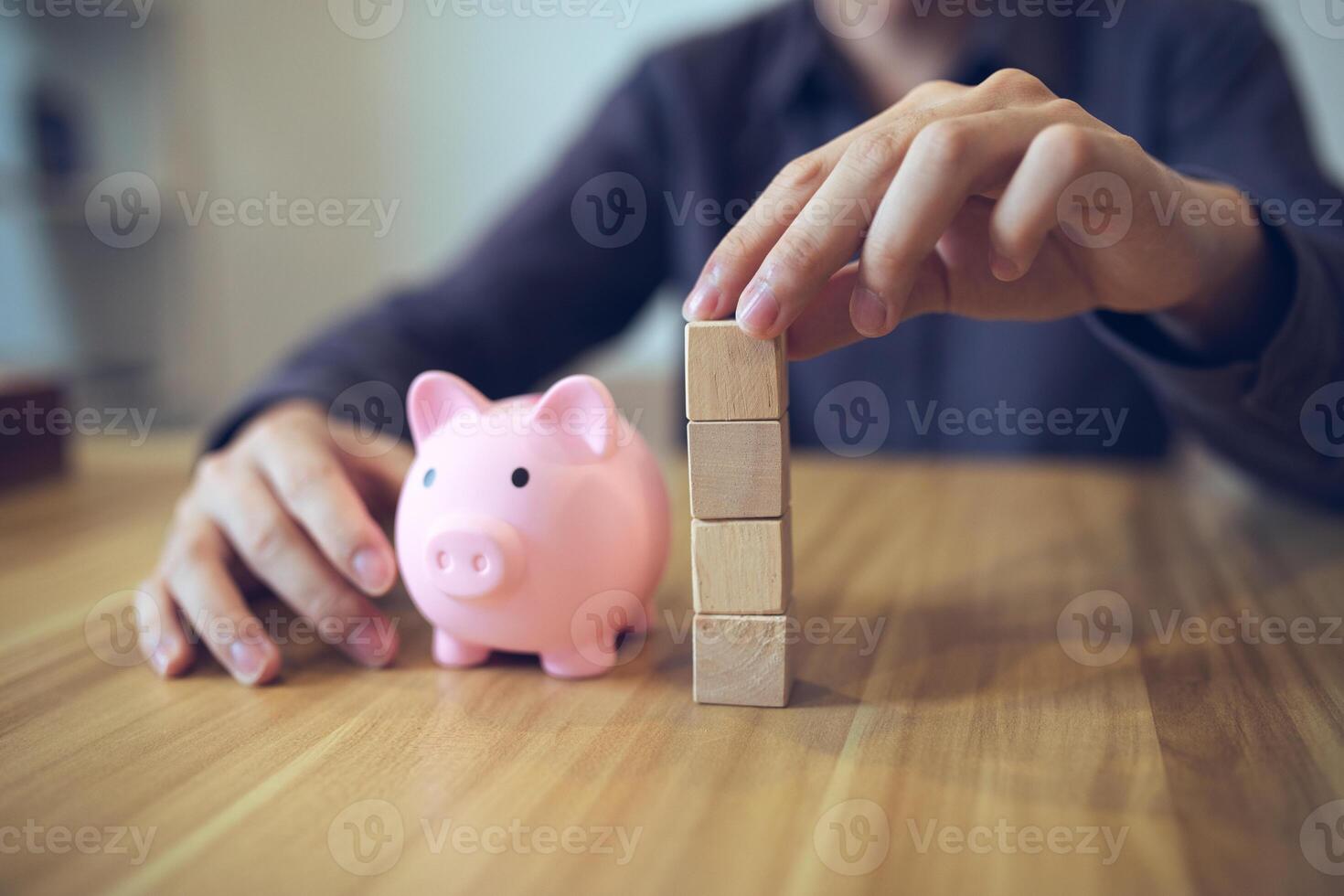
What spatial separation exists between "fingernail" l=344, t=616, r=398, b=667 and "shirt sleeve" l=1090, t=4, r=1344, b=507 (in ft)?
1.93

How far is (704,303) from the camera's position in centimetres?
62

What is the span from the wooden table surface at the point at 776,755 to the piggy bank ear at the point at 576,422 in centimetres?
15

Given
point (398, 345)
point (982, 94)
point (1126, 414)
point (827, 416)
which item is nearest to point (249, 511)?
point (398, 345)

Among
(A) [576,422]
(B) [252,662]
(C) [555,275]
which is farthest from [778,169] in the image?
(B) [252,662]

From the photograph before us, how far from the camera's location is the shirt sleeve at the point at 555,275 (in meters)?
1.31

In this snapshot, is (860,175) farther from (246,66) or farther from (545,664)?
(246,66)

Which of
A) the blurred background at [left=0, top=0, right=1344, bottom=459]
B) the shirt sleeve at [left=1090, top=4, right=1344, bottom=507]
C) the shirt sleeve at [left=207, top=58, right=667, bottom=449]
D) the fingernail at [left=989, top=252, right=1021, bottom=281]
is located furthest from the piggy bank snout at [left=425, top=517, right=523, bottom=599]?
the blurred background at [left=0, top=0, right=1344, bottom=459]

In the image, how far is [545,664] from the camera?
703 millimetres

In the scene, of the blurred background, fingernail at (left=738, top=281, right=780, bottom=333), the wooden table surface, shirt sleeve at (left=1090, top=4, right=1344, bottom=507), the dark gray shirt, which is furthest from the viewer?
the blurred background

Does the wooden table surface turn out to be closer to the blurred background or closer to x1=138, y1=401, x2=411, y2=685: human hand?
x1=138, y1=401, x2=411, y2=685: human hand

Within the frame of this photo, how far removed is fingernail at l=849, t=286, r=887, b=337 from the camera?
2.12 feet

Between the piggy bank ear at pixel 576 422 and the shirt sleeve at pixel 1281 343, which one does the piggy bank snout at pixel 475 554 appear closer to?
the piggy bank ear at pixel 576 422

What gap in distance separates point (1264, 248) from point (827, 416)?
0.78 meters

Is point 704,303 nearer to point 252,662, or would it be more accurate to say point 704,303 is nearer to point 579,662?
point 579,662
